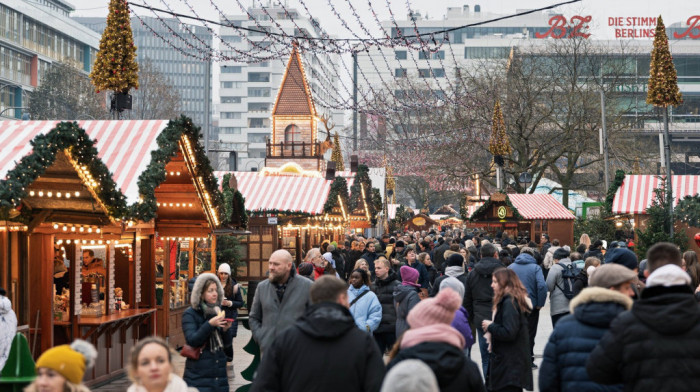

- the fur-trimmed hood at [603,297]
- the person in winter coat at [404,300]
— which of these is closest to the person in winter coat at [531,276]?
the person in winter coat at [404,300]

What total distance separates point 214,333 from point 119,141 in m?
4.79

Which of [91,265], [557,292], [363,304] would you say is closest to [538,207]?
[557,292]

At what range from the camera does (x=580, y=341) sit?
631 centimetres

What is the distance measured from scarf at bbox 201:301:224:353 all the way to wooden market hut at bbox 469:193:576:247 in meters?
28.3

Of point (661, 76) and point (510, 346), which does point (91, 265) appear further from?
point (661, 76)

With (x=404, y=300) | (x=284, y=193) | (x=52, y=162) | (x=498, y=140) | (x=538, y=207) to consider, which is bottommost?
(x=404, y=300)

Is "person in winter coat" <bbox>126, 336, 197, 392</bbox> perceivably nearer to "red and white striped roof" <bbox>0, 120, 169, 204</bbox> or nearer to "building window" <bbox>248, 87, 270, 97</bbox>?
"red and white striped roof" <bbox>0, 120, 169, 204</bbox>

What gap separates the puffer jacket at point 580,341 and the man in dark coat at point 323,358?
1064 mm

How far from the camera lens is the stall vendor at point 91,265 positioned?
1539 cm

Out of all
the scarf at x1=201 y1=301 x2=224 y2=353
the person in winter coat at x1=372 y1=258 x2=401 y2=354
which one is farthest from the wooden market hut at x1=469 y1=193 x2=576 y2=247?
the scarf at x1=201 y1=301 x2=224 y2=353

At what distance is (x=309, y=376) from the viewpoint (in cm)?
590

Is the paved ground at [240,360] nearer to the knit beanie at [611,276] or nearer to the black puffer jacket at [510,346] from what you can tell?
the black puffer jacket at [510,346]

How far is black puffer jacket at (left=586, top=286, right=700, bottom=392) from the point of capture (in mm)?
5715

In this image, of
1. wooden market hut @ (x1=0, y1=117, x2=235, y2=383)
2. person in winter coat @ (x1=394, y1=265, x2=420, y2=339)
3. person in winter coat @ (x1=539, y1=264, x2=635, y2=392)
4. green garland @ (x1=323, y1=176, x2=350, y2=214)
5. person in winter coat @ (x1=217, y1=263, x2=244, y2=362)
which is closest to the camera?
person in winter coat @ (x1=539, y1=264, x2=635, y2=392)
